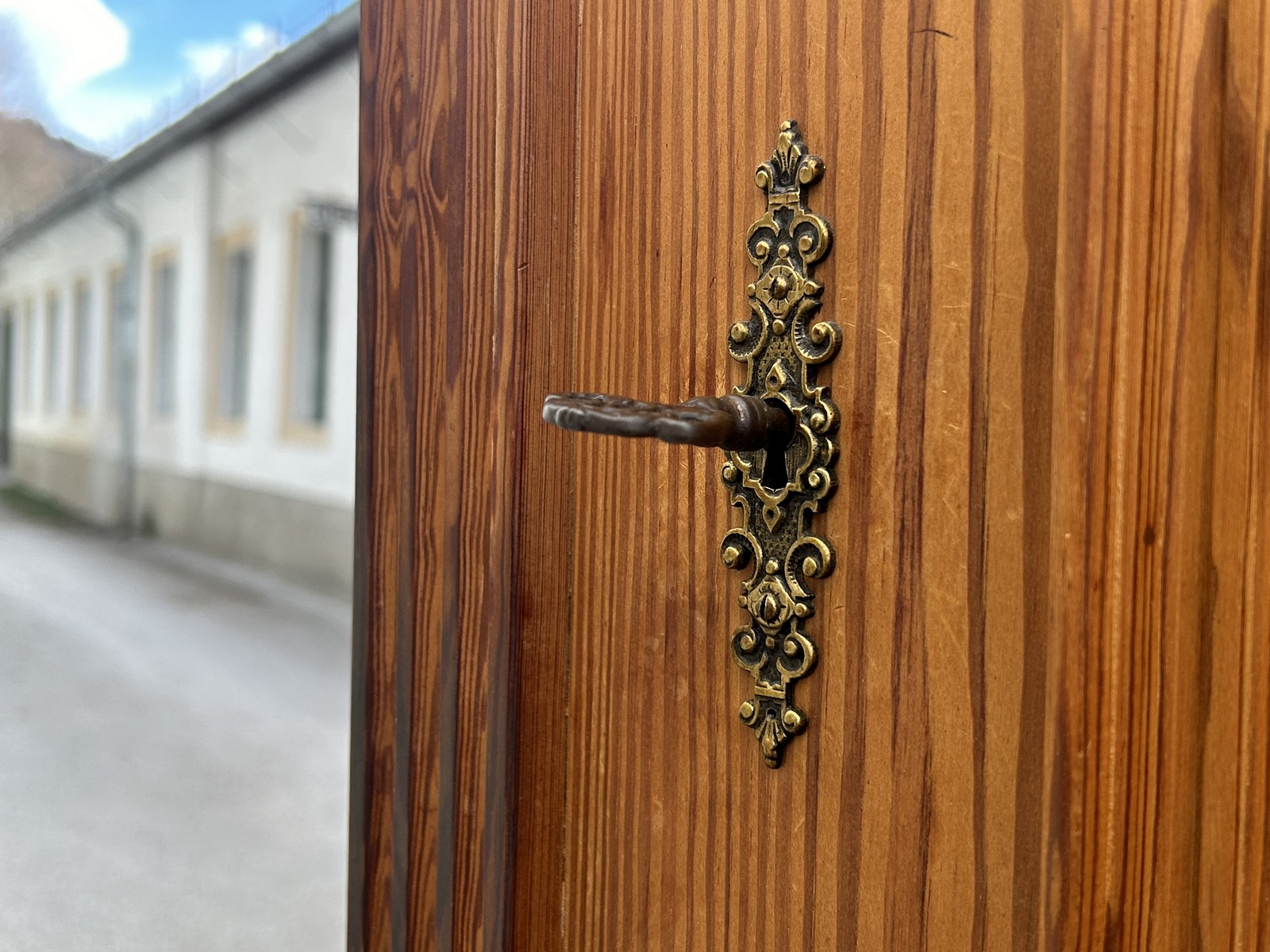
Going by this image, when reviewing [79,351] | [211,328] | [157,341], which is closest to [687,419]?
[79,351]

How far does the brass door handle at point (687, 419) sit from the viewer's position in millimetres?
286

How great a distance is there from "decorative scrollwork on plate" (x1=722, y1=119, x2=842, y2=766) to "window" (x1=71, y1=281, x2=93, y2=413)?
93cm

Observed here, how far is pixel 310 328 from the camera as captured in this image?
3604mm

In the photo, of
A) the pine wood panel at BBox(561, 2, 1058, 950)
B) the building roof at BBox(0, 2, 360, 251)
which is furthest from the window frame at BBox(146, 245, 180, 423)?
the pine wood panel at BBox(561, 2, 1058, 950)

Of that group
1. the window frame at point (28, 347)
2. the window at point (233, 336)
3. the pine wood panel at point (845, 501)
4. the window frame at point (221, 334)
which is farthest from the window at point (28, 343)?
the window at point (233, 336)

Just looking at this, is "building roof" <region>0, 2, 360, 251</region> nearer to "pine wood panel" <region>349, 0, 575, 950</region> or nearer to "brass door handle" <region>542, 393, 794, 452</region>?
"pine wood panel" <region>349, 0, 575, 950</region>

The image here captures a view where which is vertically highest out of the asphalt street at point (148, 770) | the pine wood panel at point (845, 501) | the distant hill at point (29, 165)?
the distant hill at point (29, 165)

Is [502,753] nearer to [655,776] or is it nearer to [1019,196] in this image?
[655,776]

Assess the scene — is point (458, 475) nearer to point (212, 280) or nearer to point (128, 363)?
point (128, 363)

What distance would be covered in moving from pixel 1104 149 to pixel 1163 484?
7 centimetres

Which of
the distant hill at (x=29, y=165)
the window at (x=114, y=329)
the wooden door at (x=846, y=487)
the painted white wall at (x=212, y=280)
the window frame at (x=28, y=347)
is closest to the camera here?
the wooden door at (x=846, y=487)

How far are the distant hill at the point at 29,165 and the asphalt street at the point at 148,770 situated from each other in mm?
259

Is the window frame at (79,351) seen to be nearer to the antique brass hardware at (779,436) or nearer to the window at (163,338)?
the window at (163,338)

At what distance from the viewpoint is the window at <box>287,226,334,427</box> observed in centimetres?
354
